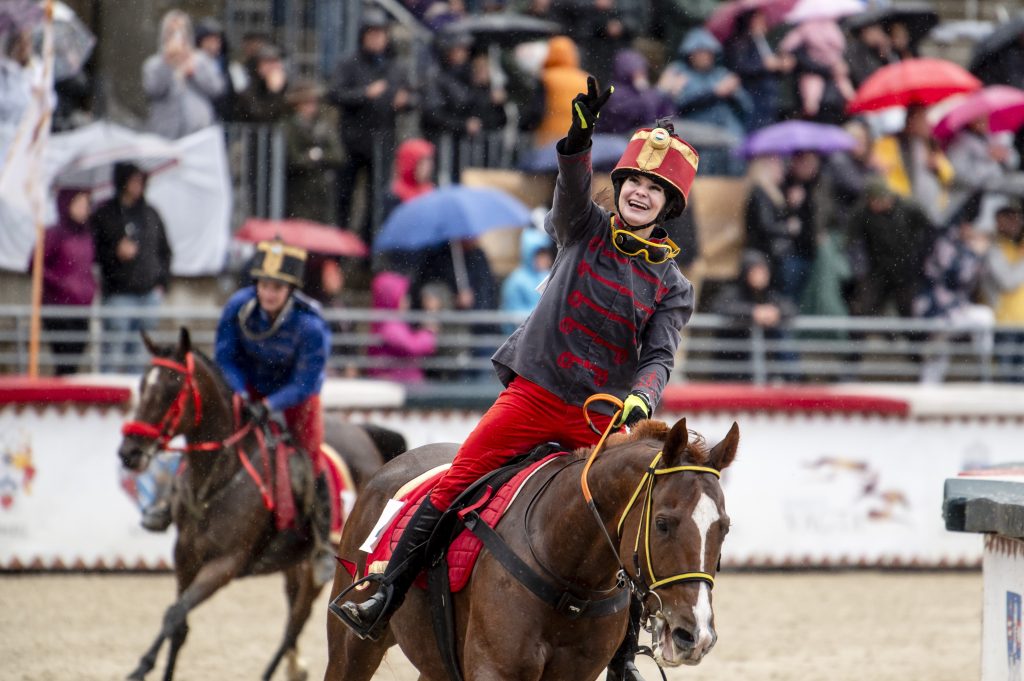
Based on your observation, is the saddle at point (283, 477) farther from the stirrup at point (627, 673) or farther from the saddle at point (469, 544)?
the stirrup at point (627, 673)

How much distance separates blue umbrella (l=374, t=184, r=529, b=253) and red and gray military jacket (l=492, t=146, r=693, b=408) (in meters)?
7.54

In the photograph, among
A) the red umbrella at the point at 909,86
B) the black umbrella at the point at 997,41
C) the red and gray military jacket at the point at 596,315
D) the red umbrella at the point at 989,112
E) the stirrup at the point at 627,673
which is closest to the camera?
the red and gray military jacket at the point at 596,315

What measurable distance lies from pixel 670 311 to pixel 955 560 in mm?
9281

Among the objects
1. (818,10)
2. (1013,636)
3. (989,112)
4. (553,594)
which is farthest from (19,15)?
(1013,636)

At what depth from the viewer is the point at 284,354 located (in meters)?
9.20

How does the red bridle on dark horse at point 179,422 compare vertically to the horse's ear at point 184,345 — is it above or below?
below

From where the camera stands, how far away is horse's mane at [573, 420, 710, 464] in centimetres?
474

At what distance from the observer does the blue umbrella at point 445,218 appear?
13.1m

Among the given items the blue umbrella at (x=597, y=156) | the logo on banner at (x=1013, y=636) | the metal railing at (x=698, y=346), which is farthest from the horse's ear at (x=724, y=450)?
the blue umbrella at (x=597, y=156)

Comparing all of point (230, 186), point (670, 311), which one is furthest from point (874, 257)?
point (670, 311)

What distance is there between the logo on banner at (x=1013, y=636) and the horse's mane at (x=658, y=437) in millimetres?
1468

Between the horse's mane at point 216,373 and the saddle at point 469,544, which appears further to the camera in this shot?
the horse's mane at point 216,373

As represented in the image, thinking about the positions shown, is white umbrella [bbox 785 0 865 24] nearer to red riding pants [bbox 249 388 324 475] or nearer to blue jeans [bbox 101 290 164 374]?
blue jeans [bbox 101 290 164 374]

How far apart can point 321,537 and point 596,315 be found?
4.33 m
